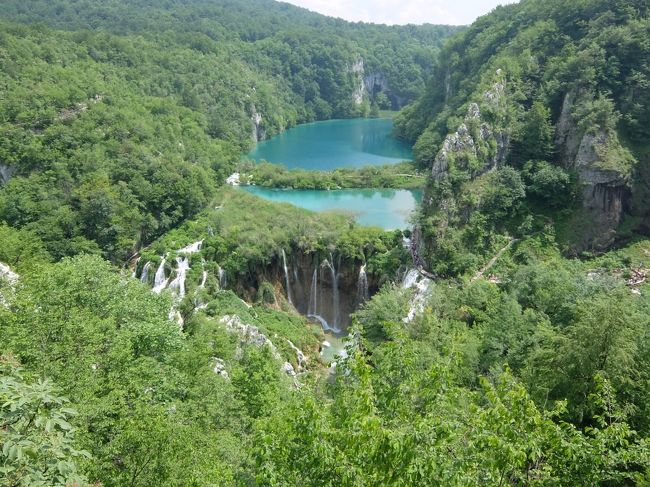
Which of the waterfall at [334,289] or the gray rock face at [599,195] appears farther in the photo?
the waterfall at [334,289]

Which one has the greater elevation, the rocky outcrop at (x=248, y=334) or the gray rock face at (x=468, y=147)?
the gray rock face at (x=468, y=147)

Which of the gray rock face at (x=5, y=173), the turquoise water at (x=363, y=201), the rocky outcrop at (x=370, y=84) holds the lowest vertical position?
the turquoise water at (x=363, y=201)

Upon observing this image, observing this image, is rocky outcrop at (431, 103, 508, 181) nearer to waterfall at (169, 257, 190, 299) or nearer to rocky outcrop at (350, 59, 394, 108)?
waterfall at (169, 257, 190, 299)

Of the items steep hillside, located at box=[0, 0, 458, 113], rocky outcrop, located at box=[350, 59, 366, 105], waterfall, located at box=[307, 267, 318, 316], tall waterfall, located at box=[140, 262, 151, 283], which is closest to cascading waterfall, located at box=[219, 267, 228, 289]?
tall waterfall, located at box=[140, 262, 151, 283]

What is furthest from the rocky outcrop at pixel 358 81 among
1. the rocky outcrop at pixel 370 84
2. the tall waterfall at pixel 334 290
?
the tall waterfall at pixel 334 290

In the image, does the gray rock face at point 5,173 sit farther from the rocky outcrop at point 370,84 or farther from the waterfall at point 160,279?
the rocky outcrop at point 370,84

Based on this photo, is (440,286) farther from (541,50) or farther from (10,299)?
(541,50)

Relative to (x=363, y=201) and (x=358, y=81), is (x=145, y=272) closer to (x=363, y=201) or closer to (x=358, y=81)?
(x=363, y=201)

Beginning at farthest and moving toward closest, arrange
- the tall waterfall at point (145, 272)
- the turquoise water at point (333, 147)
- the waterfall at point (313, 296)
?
the turquoise water at point (333, 147)
the waterfall at point (313, 296)
the tall waterfall at point (145, 272)
